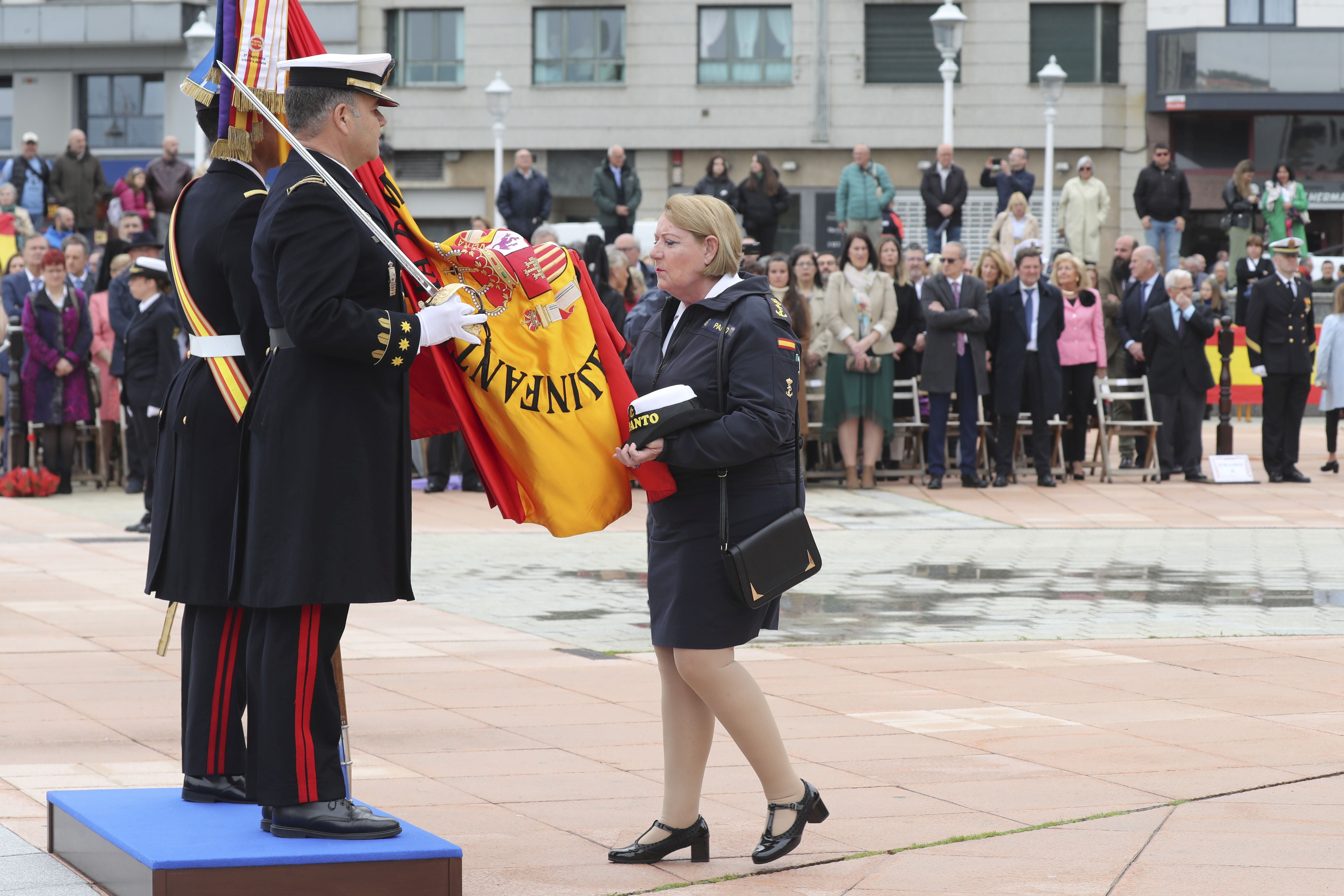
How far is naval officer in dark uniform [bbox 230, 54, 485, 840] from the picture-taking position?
429cm

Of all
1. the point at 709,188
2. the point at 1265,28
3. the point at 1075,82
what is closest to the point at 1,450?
the point at 709,188

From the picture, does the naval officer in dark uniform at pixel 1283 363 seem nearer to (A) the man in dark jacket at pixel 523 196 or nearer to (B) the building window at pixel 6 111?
A: (A) the man in dark jacket at pixel 523 196

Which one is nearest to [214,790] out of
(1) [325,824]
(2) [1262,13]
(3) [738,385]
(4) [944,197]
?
(1) [325,824]

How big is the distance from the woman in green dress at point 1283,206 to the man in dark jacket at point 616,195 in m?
9.68

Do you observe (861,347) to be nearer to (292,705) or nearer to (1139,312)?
(1139,312)

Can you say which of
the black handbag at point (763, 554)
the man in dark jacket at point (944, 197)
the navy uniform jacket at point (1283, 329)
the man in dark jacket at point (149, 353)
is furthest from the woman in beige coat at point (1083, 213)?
the black handbag at point (763, 554)

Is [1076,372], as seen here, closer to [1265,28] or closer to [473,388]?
[473,388]

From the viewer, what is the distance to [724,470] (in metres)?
4.86

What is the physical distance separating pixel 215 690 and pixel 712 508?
1.43 meters

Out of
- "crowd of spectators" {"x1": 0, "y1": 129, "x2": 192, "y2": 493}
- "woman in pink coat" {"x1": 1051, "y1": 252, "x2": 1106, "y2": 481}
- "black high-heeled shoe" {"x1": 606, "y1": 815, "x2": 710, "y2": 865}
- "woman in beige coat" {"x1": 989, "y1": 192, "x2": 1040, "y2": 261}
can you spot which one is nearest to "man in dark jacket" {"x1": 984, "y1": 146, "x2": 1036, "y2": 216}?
"woman in beige coat" {"x1": 989, "y1": 192, "x2": 1040, "y2": 261}

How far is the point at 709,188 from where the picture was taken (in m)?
23.8

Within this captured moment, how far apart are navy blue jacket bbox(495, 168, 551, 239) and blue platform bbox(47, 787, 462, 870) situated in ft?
61.2

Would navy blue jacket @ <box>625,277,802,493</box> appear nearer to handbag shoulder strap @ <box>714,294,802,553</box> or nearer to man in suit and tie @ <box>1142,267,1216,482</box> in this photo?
handbag shoulder strap @ <box>714,294,802,553</box>

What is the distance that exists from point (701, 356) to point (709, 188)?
19.1 metres
